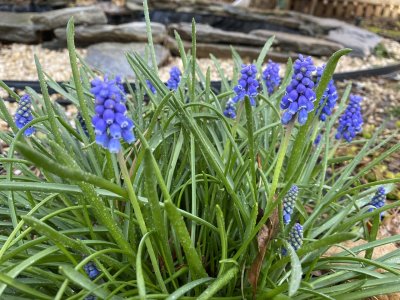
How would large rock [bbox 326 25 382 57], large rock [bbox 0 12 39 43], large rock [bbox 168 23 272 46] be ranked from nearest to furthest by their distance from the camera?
large rock [bbox 0 12 39 43] < large rock [bbox 168 23 272 46] < large rock [bbox 326 25 382 57]

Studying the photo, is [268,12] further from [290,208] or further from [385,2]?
[290,208]

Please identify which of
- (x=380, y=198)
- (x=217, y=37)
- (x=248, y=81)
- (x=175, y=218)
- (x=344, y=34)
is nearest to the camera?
(x=175, y=218)

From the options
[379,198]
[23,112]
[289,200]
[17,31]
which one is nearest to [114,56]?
[17,31]

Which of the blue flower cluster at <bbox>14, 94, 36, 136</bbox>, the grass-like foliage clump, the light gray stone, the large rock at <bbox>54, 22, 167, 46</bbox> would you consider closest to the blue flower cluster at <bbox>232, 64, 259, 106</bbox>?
the grass-like foliage clump

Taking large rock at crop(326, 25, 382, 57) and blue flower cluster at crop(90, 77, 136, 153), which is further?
large rock at crop(326, 25, 382, 57)

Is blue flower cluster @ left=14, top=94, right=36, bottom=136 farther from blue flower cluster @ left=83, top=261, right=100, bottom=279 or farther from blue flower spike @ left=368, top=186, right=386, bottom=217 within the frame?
blue flower spike @ left=368, top=186, right=386, bottom=217

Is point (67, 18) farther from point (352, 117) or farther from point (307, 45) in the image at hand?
point (352, 117)
